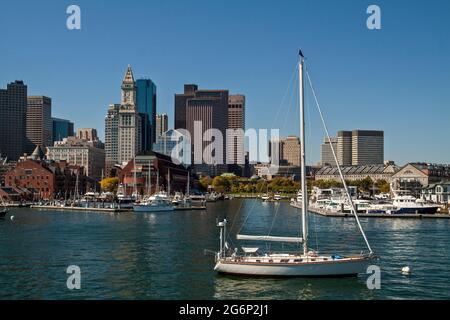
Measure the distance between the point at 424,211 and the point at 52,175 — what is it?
9901 centimetres

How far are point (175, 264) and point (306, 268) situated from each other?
11322 mm

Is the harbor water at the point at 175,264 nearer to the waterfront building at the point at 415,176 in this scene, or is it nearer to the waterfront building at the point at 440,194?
the waterfront building at the point at 440,194

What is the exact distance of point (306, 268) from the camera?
36.5 m

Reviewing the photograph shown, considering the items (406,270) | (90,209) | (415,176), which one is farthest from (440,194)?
(406,270)

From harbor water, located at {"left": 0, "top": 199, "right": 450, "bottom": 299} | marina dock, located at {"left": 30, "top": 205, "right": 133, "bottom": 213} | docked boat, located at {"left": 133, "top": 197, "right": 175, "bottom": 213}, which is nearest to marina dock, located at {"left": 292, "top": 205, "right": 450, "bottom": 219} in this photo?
harbor water, located at {"left": 0, "top": 199, "right": 450, "bottom": 299}

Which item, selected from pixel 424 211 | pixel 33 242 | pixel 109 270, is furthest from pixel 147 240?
pixel 424 211

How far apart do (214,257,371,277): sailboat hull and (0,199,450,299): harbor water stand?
1.63 ft

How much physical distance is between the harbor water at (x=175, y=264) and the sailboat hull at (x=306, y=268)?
496 millimetres

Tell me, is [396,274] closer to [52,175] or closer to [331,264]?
[331,264]

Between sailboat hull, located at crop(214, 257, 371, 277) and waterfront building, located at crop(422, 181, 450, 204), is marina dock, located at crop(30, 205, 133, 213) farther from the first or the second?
sailboat hull, located at crop(214, 257, 371, 277)

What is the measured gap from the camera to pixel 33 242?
2217 inches

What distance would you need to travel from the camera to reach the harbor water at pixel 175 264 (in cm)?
3438

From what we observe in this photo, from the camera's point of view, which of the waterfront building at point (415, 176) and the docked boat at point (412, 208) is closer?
the docked boat at point (412, 208)

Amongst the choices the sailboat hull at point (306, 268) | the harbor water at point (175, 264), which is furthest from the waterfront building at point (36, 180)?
the sailboat hull at point (306, 268)
